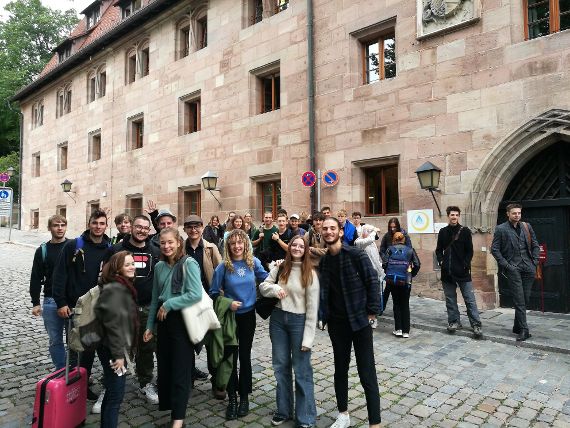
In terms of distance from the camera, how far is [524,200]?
8375 millimetres

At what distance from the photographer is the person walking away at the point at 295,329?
3582 millimetres

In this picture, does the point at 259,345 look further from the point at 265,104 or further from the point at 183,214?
the point at 183,214

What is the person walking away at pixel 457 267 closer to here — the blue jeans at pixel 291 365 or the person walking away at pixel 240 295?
the blue jeans at pixel 291 365

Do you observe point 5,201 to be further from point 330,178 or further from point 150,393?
point 150,393

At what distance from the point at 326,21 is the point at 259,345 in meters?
8.63

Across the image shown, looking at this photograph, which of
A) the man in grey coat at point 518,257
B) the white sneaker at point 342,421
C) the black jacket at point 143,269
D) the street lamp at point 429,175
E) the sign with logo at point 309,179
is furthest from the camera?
the sign with logo at point 309,179

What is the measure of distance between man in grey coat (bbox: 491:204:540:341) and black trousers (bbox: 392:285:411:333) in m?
1.41

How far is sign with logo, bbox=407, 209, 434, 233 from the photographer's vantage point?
909cm

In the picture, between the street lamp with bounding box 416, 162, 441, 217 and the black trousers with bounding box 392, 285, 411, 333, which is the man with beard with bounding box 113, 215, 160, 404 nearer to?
the black trousers with bounding box 392, 285, 411, 333

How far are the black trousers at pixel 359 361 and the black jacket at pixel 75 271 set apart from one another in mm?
2295

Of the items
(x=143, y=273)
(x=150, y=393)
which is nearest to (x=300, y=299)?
(x=143, y=273)

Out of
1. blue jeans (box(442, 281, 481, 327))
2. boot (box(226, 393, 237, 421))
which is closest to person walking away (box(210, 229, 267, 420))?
boot (box(226, 393, 237, 421))

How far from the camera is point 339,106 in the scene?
35.2 ft

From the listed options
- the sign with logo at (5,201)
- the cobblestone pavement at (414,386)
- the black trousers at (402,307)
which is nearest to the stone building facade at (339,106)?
the black trousers at (402,307)
